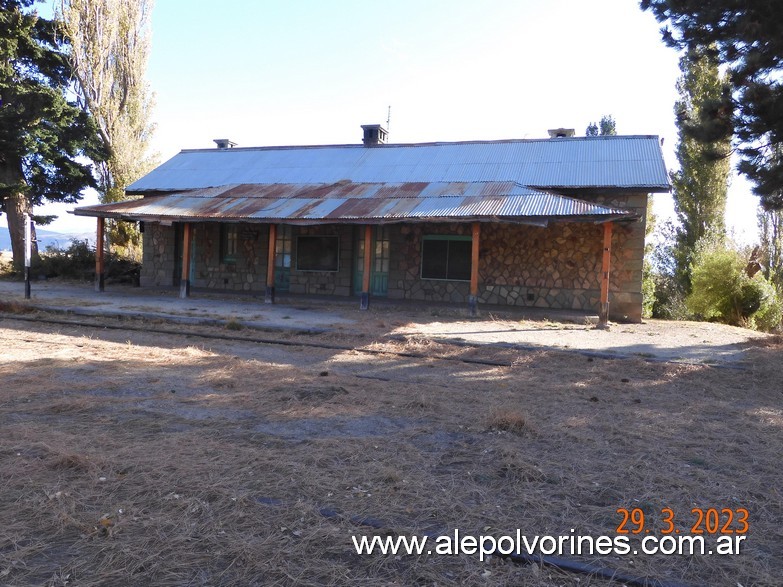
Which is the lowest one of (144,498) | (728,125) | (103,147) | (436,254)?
(144,498)

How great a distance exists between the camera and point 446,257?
1564cm

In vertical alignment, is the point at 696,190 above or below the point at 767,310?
above

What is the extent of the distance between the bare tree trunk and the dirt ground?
17386mm

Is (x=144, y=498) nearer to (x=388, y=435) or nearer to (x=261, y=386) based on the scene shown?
(x=388, y=435)

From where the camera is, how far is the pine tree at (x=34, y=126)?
2027 cm

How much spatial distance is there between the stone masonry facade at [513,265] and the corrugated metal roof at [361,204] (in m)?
1.10

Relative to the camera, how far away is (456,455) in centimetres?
400

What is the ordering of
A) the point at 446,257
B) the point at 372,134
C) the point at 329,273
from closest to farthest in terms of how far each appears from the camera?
1. the point at 446,257
2. the point at 329,273
3. the point at 372,134

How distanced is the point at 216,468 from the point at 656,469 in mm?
2835

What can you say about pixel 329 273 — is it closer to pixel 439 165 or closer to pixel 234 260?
pixel 234 260

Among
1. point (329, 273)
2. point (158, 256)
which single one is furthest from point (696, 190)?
point (158, 256)

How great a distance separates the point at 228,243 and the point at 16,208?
9972mm

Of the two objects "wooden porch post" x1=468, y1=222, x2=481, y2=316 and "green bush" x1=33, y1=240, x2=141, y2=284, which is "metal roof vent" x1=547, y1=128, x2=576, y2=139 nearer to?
"wooden porch post" x1=468, y1=222, x2=481, y2=316

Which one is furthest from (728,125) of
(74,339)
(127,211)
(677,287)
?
(677,287)
